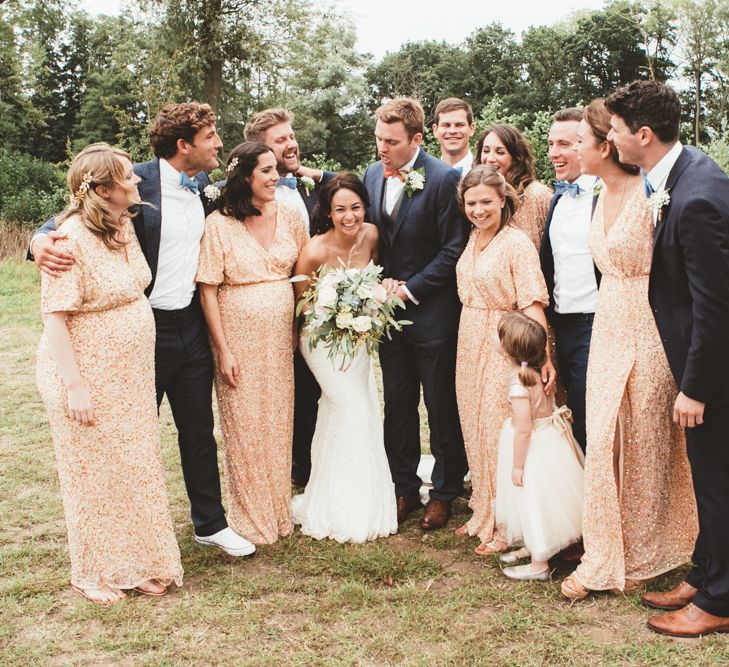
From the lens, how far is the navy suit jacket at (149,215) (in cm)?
461

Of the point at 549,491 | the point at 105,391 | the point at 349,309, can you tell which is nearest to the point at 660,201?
the point at 549,491

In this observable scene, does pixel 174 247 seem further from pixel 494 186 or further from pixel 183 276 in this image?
pixel 494 186

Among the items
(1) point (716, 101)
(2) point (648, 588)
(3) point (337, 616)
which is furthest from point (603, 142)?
(1) point (716, 101)

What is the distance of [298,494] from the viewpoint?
242 inches

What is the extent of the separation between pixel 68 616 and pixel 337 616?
1.47 meters

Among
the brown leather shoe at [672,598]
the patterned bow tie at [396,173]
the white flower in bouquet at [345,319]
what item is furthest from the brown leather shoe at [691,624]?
the patterned bow tie at [396,173]

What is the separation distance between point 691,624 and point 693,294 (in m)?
1.63

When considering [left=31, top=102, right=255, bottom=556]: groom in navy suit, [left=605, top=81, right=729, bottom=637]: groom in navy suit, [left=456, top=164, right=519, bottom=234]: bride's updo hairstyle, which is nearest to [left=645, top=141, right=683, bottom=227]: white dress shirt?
[left=605, top=81, right=729, bottom=637]: groom in navy suit

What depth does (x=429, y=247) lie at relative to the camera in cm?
536

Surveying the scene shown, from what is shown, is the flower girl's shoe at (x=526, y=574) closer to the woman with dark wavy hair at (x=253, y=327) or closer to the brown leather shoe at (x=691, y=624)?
the brown leather shoe at (x=691, y=624)

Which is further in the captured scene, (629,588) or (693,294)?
(629,588)

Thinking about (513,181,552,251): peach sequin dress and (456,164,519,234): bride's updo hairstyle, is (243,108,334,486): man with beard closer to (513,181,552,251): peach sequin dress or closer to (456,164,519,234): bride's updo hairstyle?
(456,164,519,234): bride's updo hairstyle

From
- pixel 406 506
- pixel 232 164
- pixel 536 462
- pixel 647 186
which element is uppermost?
pixel 232 164

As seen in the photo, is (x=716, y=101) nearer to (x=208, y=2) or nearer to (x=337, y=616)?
(x=208, y=2)
